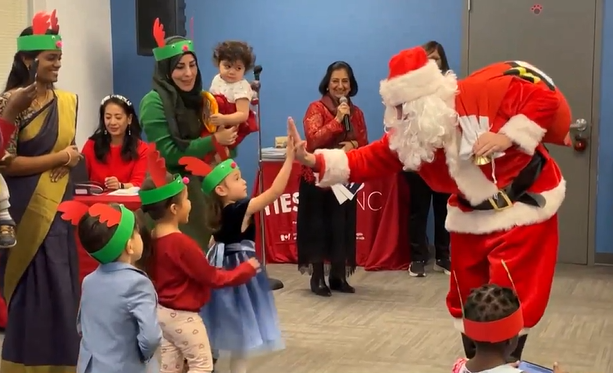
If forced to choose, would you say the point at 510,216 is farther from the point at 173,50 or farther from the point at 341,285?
the point at 341,285

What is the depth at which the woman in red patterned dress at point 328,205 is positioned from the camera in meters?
5.03

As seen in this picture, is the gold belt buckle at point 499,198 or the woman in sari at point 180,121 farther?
the woman in sari at point 180,121

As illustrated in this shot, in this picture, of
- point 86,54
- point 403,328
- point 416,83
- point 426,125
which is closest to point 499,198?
point 426,125

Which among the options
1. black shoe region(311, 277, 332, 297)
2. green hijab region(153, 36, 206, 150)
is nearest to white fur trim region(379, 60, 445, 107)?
green hijab region(153, 36, 206, 150)

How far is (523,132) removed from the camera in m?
2.52

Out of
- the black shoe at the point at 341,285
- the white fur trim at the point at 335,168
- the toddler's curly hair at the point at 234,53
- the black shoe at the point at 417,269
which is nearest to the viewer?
the white fur trim at the point at 335,168

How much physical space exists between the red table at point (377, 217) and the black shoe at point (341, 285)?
2.22ft

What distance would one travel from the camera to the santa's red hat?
8.64 ft

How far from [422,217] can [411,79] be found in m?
3.16

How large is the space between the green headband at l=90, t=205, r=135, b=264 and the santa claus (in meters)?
0.92

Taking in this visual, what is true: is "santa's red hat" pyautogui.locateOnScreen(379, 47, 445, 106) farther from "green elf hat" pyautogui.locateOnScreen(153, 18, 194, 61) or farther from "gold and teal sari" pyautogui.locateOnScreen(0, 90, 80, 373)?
"gold and teal sari" pyautogui.locateOnScreen(0, 90, 80, 373)

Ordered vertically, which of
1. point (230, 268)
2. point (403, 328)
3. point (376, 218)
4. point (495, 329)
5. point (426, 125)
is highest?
point (426, 125)

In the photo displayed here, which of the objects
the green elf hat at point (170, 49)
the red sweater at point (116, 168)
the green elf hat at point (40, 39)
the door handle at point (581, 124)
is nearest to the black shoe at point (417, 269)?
the door handle at point (581, 124)

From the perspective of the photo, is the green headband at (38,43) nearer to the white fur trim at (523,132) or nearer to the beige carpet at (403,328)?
the beige carpet at (403,328)
